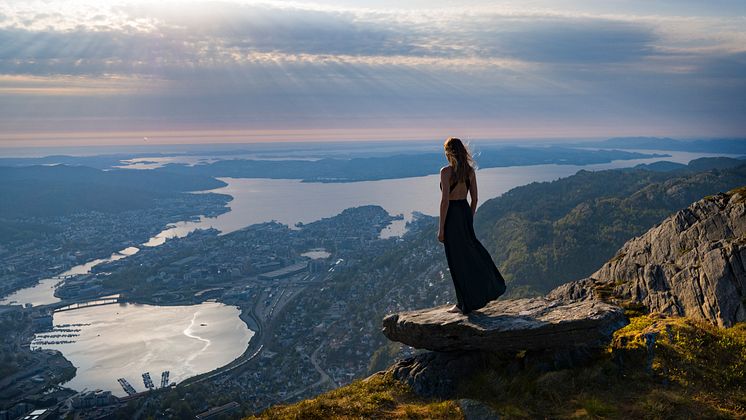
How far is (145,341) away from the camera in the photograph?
189 ft

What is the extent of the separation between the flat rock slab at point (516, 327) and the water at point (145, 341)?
40528mm

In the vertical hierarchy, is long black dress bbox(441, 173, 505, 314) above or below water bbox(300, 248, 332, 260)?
above

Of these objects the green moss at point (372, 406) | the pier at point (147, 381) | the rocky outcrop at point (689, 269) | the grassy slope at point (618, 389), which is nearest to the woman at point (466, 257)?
the grassy slope at point (618, 389)

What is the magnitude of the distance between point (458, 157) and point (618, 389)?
15.9 ft

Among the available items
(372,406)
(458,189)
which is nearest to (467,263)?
(458,189)

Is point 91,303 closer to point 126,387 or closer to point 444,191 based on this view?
point 126,387

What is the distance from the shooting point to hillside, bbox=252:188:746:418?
26.8 ft

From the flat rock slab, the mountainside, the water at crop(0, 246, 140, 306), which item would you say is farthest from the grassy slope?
the water at crop(0, 246, 140, 306)

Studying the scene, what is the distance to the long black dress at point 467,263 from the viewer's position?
10508 mm

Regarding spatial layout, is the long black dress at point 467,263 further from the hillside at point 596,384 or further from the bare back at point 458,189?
the hillside at point 596,384

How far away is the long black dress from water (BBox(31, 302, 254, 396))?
135 ft

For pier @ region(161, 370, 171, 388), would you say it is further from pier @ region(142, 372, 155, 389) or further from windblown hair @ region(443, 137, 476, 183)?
windblown hair @ region(443, 137, 476, 183)

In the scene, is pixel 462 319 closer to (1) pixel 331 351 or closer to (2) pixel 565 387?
(2) pixel 565 387

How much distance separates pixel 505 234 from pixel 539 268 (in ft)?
68.8
